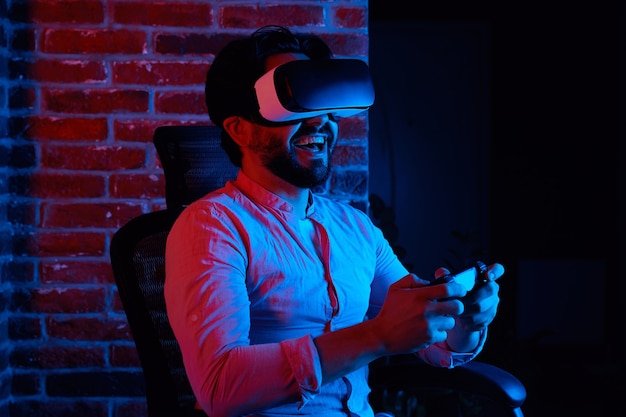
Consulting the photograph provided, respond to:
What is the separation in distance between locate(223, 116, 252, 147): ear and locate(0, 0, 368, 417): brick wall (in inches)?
26.3

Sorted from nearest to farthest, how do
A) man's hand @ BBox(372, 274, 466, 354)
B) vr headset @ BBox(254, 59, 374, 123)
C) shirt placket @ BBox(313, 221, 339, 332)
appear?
man's hand @ BBox(372, 274, 466, 354) < vr headset @ BBox(254, 59, 374, 123) < shirt placket @ BBox(313, 221, 339, 332)

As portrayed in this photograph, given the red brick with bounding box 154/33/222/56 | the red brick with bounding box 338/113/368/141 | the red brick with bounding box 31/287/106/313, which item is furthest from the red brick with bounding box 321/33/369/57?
the red brick with bounding box 31/287/106/313

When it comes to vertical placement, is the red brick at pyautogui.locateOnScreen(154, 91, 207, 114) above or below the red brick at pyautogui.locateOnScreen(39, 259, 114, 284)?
above

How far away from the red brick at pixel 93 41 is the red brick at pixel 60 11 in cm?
3

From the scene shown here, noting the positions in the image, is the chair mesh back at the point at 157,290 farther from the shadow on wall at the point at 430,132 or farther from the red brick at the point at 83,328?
the shadow on wall at the point at 430,132

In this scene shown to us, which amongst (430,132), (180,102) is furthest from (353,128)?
(430,132)

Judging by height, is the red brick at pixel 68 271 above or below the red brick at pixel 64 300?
above

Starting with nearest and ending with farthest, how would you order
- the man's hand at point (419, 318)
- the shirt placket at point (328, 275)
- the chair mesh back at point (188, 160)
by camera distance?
the man's hand at point (419, 318), the shirt placket at point (328, 275), the chair mesh back at point (188, 160)

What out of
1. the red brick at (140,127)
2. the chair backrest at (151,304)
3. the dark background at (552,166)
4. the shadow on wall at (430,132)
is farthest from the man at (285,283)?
the dark background at (552,166)

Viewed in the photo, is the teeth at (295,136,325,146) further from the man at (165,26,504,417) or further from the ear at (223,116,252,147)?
the ear at (223,116,252,147)

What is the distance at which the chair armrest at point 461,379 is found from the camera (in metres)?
1.40

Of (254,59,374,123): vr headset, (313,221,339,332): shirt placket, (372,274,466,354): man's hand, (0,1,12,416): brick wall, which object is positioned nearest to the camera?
(372,274,466,354): man's hand

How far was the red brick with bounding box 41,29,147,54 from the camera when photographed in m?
2.08

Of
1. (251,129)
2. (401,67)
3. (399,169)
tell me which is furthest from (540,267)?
(251,129)
